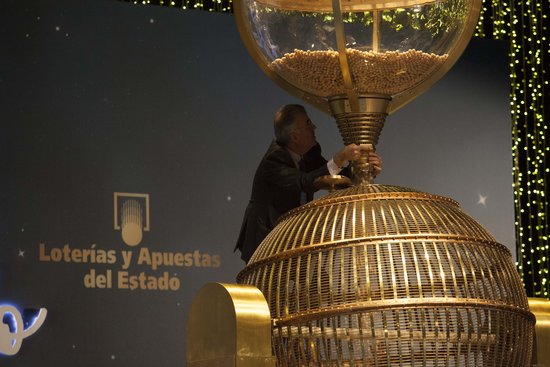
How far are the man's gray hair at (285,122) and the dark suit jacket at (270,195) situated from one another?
6 cm

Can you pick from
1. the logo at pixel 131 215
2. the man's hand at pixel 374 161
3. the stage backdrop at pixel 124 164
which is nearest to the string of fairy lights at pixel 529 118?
the stage backdrop at pixel 124 164

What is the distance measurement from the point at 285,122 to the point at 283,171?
0.15m

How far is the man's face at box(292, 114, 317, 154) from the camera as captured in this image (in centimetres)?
353

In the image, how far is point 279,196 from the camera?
12.6 ft

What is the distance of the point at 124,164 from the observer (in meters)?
4.73

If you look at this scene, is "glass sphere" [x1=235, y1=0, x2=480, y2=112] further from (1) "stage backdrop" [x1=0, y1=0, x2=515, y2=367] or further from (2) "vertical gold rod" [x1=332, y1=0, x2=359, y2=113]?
(1) "stage backdrop" [x1=0, y1=0, x2=515, y2=367]

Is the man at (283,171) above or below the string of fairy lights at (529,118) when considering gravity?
below

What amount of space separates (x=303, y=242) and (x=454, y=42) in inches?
11.4

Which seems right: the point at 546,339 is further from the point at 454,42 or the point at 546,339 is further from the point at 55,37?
the point at 55,37

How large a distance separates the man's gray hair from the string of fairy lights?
2.12 m

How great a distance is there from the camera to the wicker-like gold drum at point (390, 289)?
1.17m

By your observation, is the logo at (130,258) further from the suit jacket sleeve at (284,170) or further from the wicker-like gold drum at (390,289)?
the wicker-like gold drum at (390,289)

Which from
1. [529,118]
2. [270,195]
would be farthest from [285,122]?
[529,118]

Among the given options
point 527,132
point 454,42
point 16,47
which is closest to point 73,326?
point 16,47
